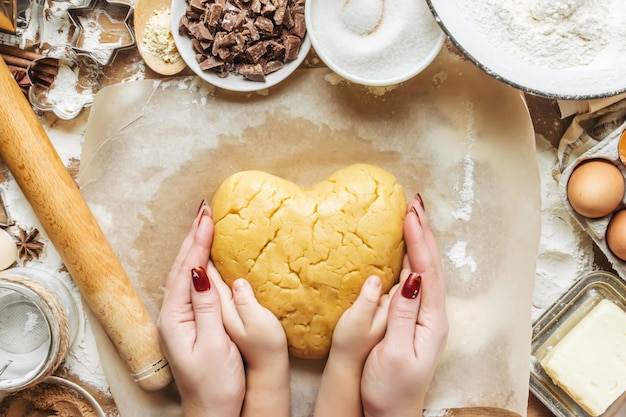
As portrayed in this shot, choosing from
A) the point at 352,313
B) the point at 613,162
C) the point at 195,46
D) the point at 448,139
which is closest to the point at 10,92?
the point at 195,46

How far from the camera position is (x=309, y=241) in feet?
5.32

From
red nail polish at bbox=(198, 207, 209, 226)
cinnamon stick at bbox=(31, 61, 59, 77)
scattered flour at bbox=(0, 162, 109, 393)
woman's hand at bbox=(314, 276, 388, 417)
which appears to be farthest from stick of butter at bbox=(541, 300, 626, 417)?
cinnamon stick at bbox=(31, 61, 59, 77)

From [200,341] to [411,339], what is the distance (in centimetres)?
64

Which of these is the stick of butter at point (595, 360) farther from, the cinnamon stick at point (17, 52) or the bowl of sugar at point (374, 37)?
the cinnamon stick at point (17, 52)

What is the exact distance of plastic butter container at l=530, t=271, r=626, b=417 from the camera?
5.83 feet

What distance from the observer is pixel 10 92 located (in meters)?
1.60

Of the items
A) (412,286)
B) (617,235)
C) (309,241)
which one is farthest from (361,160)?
(617,235)

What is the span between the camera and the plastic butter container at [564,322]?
178 centimetres

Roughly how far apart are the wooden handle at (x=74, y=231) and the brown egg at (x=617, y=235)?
4.79 feet

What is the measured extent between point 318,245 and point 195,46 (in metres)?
0.75

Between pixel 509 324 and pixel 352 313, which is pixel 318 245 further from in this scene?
pixel 509 324

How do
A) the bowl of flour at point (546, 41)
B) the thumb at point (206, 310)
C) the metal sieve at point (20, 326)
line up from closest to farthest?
the bowl of flour at point (546, 41)
the thumb at point (206, 310)
the metal sieve at point (20, 326)

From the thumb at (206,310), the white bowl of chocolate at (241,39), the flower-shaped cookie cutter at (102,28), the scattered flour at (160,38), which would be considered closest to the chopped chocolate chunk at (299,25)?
the white bowl of chocolate at (241,39)

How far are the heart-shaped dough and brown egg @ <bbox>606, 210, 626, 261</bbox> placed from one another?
2.11 feet
